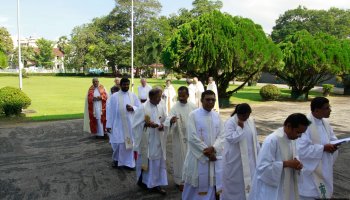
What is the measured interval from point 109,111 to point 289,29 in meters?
61.2

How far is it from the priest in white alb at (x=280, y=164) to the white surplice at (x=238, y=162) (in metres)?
0.96

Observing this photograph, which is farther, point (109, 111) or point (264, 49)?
point (264, 49)

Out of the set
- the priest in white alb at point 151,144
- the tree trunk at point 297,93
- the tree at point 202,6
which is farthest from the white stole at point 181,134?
the tree at point 202,6

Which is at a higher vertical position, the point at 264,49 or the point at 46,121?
the point at 264,49

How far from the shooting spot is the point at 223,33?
1847 centimetres

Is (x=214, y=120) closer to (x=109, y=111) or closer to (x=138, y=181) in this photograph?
(x=138, y=181)

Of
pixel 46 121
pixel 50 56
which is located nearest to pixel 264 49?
pixel 46 121

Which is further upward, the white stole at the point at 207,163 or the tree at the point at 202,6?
the tree at the point at 202,6

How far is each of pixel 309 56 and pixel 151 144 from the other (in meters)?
19.5

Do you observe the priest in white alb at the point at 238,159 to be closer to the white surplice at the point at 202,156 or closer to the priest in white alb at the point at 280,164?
the white surplice at the point at 202,156

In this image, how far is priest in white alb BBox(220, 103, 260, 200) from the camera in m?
4.73

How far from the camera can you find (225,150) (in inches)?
194

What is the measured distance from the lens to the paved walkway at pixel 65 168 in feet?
20.7

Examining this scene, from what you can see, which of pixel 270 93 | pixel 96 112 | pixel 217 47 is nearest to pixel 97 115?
pixel 96 112
